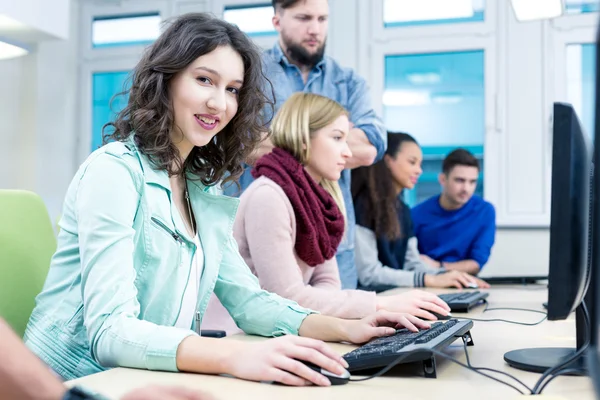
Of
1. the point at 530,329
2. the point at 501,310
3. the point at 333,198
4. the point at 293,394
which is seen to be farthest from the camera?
the point at 333,198

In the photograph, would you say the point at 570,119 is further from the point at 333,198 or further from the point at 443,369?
the point at 333,198

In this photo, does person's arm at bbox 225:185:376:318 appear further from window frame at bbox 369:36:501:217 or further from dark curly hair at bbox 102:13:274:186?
window frame at bbox 369:36:501:217

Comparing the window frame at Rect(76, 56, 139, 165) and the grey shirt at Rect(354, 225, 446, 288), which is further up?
the window frame at Rect(76, 56, 139, 165)

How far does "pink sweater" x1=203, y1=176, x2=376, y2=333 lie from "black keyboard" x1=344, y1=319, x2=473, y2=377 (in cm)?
34

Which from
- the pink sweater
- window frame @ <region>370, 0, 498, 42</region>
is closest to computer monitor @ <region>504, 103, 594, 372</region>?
the pink sweater

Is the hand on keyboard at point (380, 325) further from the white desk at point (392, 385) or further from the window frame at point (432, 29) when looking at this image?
the window frame at point (432, 29)

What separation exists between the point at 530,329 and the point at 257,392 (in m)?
0.79

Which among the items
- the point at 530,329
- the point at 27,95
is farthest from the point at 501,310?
the point at 27,95

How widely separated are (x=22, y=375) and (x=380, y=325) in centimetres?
77

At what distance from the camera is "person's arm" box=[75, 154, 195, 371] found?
33.8 inches

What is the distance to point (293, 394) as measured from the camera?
29.7 inches

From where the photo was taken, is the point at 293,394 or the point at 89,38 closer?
the point at 293,394

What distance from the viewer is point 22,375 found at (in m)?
0.48

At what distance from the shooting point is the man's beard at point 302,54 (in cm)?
233
